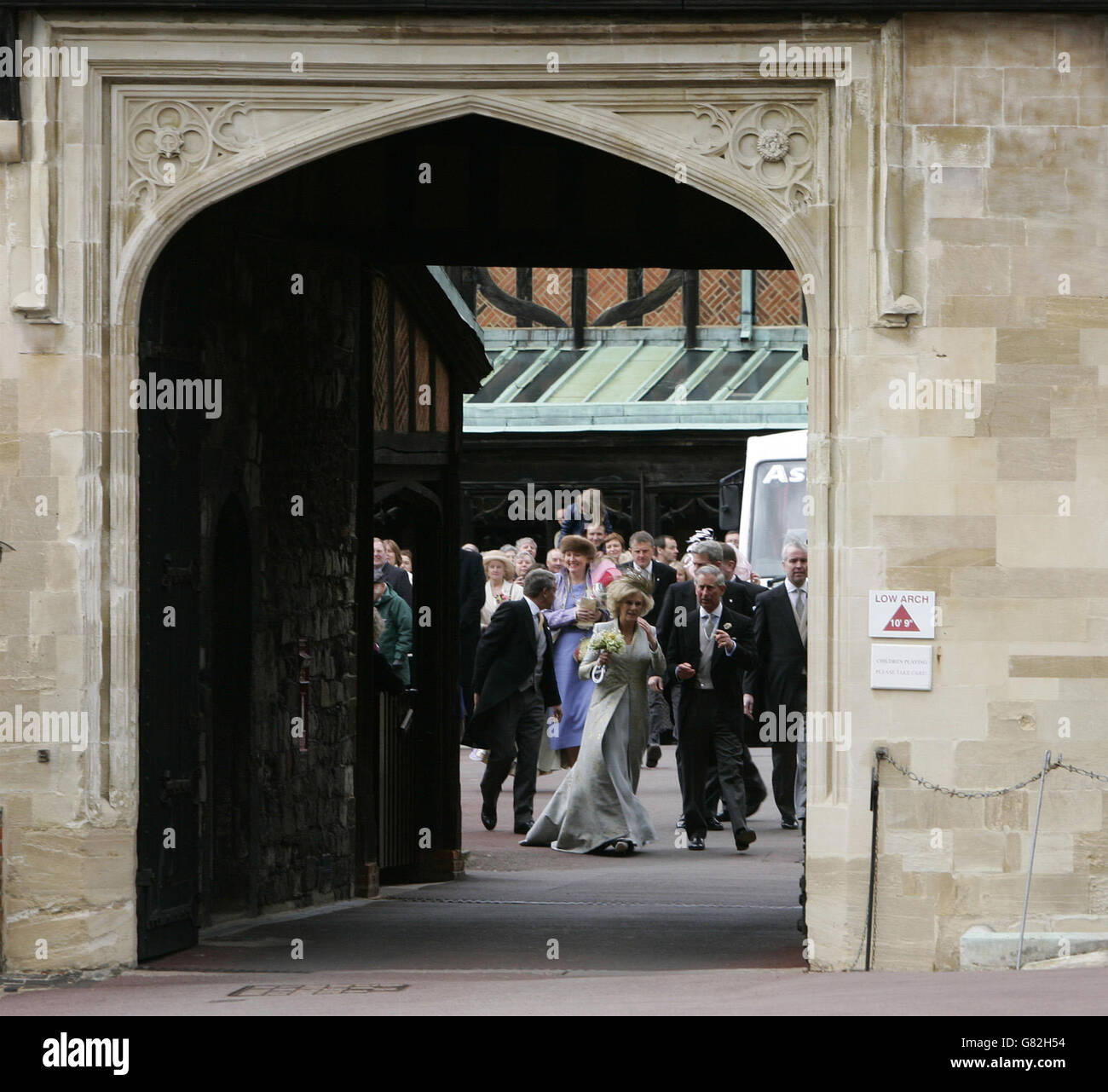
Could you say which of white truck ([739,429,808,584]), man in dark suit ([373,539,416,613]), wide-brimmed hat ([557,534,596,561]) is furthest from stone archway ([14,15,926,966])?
white truck ([739,429,808,584])

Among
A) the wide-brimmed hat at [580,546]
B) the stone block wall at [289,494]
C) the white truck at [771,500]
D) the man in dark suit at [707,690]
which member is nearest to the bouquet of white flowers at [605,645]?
the man in dark suit at [707,690]

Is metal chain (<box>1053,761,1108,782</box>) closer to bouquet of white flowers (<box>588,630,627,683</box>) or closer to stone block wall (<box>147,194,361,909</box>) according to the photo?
stone block wall (<box>147,194,361,909</box>)

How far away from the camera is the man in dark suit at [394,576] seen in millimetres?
17469

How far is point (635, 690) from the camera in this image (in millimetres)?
14695

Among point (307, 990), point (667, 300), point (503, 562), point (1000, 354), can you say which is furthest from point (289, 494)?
point (667, 300)

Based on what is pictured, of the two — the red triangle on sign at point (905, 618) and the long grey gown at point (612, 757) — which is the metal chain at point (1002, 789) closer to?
the red triangle on sign at point (905, 618)

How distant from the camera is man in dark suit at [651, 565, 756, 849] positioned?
573 inches

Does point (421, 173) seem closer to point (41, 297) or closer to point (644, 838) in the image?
point (41, 297)

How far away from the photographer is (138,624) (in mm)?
9594

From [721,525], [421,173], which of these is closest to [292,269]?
[421,173]

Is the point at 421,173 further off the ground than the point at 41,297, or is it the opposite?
the point at 421,173

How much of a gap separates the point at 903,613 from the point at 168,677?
11.1ft

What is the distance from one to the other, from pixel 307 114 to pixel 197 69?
0.51m

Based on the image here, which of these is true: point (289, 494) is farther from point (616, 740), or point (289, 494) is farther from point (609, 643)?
point (616, 740)
